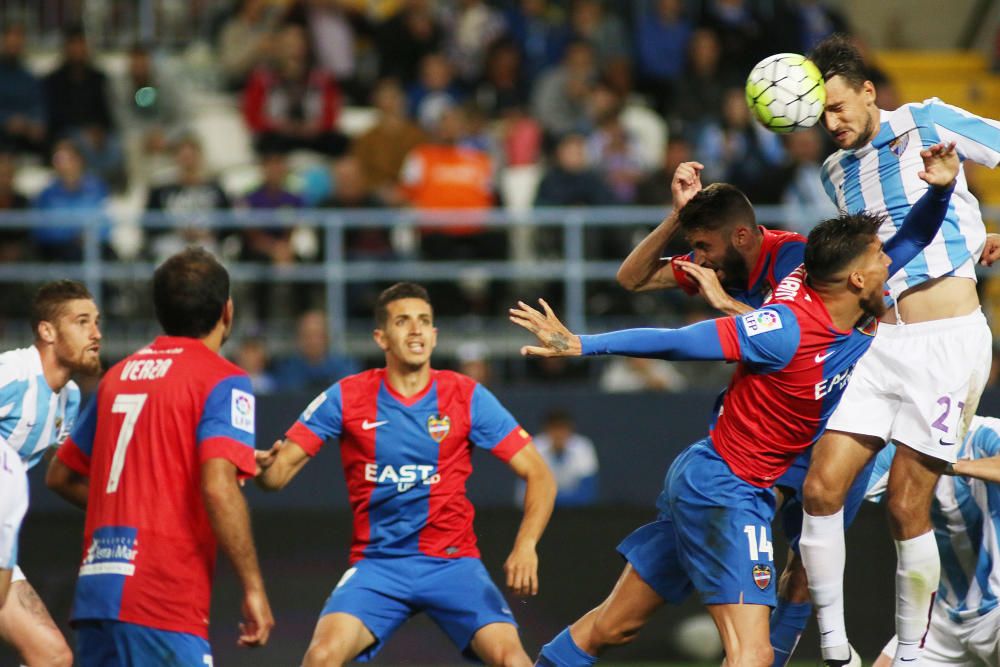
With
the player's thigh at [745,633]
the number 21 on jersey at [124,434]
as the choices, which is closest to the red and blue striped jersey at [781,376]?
the player's thigh at [745,633]

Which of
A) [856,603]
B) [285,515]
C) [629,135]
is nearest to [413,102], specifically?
[629,135]

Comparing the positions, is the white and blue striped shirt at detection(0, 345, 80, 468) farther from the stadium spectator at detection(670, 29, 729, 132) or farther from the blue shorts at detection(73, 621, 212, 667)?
the stadium spectator at detection(670, 29, 729, 132)

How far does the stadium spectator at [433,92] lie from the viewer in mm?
13969

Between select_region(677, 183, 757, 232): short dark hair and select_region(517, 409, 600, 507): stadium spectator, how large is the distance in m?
4.94

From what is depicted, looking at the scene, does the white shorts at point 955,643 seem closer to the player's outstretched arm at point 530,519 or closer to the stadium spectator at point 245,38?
the player's outstretched arm at point 530,519

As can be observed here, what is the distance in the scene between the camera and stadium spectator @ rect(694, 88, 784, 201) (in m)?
12.5

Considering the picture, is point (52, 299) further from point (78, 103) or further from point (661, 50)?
point (661, 50)

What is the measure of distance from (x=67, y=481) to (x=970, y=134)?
4.05 metres

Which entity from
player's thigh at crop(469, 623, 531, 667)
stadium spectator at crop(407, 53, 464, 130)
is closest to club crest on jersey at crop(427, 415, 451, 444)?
player's thigh at crop(469, 623, 531, 667)

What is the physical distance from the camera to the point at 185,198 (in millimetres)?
12422

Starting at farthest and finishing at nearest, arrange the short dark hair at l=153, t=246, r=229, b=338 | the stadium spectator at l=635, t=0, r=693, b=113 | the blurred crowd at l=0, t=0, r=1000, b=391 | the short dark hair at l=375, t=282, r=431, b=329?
the stadium spectator at l=635, t=0, r=693, b=113, the blurred crowd at l=0, t=0, r=1000, b=391, the short dark hair at l=375, t=282, r=431, b=329, the short dark hair at l=153, t=246, r=229, b=338

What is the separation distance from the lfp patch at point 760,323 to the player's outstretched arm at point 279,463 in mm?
2056

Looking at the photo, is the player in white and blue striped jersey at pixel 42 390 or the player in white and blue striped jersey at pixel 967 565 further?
the player in white and blue striped jersey at pixel 967 565

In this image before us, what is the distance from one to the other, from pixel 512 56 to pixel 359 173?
2.34 metres
